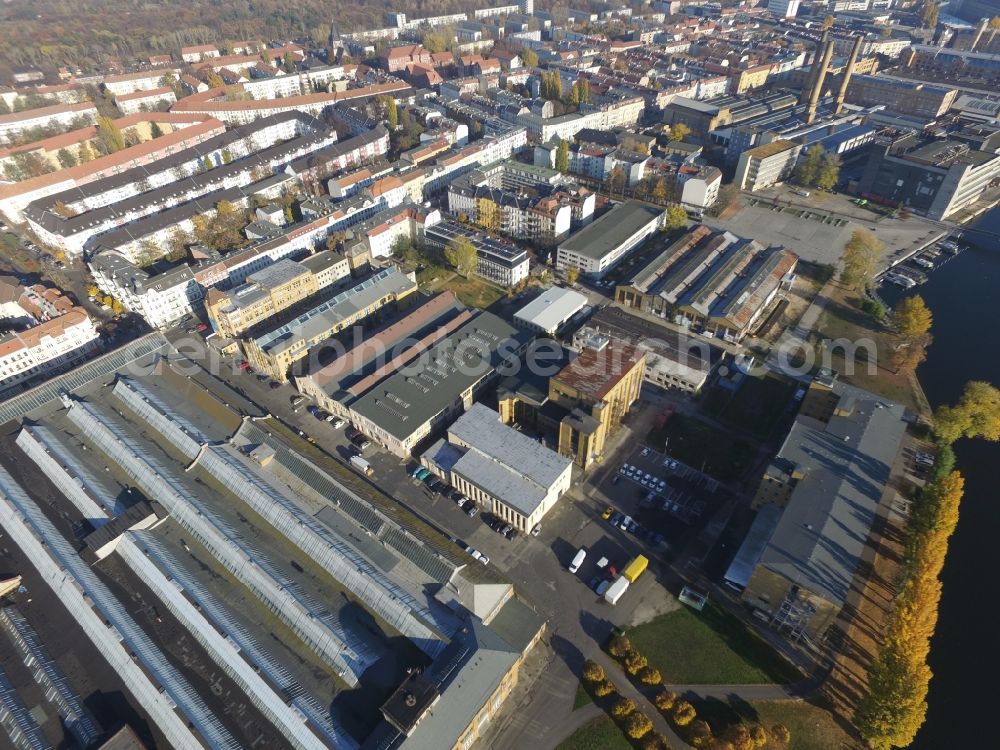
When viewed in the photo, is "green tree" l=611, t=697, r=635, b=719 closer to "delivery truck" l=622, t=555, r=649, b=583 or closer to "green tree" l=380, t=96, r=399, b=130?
"delivery truck" l=622, t=555, r=649, b=583

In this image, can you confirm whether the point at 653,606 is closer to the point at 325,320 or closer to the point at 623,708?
the point at 623,708

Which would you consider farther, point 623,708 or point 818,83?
point 818,83

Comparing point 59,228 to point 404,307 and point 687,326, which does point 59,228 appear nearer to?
point 404,307

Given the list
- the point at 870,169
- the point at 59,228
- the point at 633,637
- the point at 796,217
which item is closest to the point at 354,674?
the point at 633,637

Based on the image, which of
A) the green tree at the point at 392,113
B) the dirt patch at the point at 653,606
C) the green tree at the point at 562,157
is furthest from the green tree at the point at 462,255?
the green tree at the point at 392,113

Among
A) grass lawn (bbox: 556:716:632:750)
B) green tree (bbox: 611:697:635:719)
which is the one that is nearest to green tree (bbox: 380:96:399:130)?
green tree (bbox: 611:697:635:719)

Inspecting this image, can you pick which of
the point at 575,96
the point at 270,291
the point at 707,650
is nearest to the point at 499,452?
the point at 707,650
